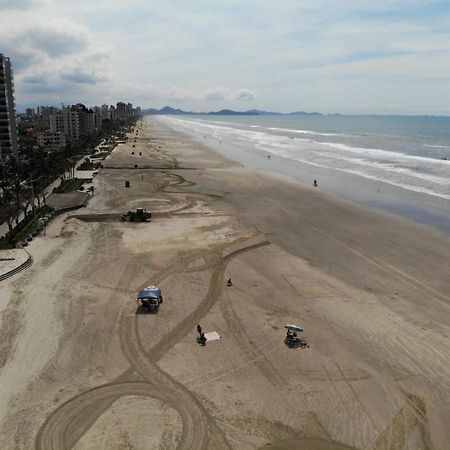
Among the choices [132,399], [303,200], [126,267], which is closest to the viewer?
[132,399]

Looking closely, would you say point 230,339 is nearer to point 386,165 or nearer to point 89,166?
point 89,166

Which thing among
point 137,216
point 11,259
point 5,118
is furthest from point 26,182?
A: point 5,118

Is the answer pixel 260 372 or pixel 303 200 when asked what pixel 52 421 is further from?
pixel 303 200

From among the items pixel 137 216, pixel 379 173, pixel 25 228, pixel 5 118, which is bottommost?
pixel 25 228

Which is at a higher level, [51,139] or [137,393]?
[137,393]

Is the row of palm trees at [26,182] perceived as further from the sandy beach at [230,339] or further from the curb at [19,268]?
the curb at [19,268]

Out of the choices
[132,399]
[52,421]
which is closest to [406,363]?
[132,399]

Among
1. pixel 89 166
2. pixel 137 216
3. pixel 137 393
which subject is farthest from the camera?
pixel 89 166

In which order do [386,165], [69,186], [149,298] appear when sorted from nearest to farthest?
[149,298]
[69,186]
[386,165]
